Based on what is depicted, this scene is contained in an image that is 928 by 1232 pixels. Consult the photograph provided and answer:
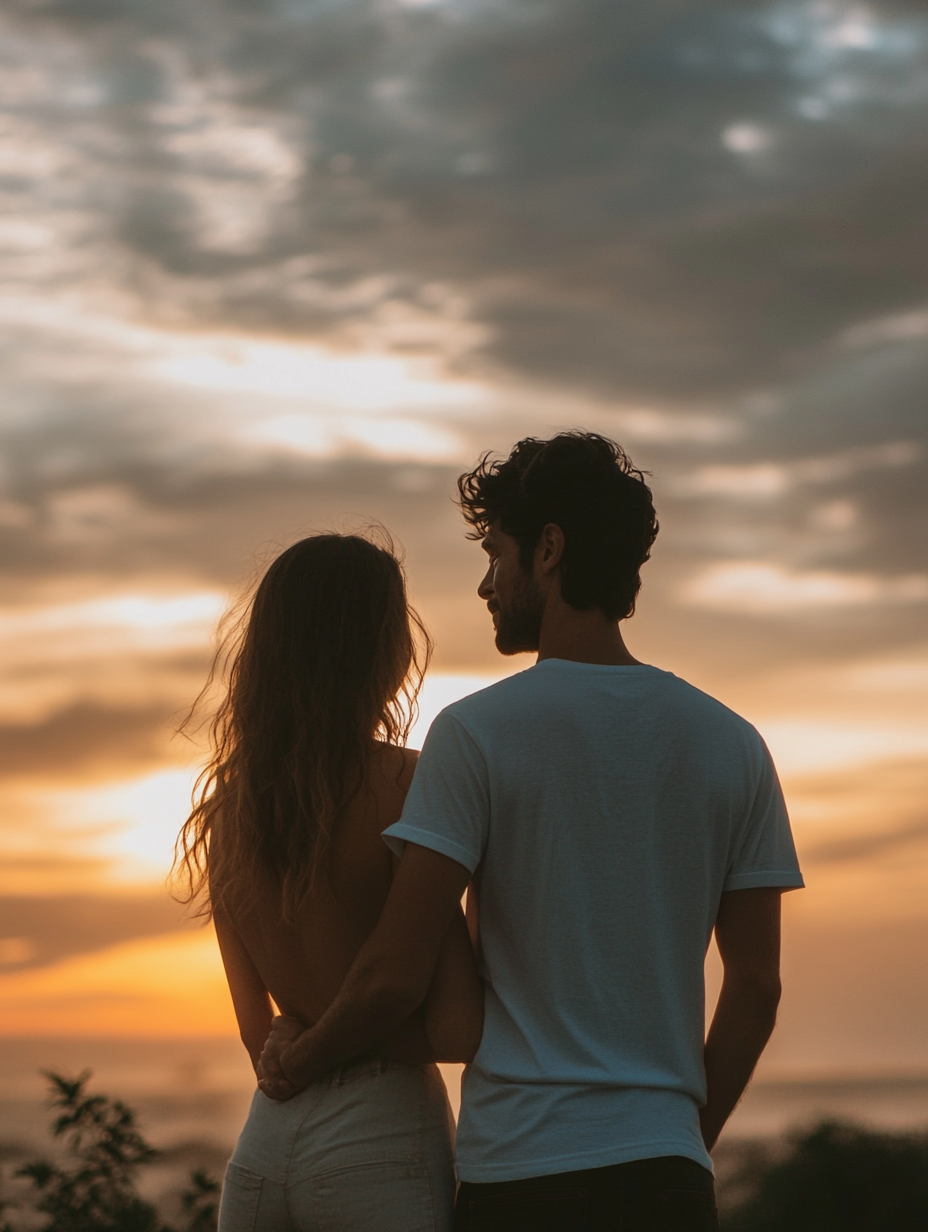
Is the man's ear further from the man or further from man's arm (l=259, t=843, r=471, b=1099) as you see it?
man's arm (l=259, t=843, r=471, b=1099)

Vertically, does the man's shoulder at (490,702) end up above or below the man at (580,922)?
above

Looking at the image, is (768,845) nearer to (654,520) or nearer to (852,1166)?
(654,520)

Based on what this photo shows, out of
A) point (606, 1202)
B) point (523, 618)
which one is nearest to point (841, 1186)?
point (606, 1202)

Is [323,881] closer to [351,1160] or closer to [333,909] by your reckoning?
[333,909]

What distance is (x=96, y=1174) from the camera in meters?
5.43

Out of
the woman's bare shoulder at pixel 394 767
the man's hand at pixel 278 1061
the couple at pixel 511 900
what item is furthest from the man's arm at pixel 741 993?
the man's hand at pixel 278 1061

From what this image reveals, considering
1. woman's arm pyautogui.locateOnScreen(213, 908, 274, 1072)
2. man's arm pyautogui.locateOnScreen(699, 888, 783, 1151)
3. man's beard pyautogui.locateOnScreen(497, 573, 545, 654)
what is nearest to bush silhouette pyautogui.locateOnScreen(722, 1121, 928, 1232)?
man's arm pyautogui.locateOnScreen(699, 888, 783, 1151)

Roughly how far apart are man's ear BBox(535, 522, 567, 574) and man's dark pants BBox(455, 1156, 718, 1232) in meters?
1.09

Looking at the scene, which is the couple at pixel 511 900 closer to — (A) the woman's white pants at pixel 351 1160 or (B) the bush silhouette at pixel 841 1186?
(A) the woman's white pants at pixel 351 1160

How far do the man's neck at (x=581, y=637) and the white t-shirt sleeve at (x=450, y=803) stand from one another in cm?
27

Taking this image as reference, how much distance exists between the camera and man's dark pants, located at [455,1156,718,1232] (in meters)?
2.08

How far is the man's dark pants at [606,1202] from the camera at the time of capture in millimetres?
2080

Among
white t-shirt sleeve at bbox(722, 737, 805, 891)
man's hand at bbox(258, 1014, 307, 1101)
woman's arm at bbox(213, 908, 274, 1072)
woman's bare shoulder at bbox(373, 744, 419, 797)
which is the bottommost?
man's hand at bbox(258, 1014, 307, 1101)

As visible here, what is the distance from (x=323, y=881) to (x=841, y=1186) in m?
5.68
